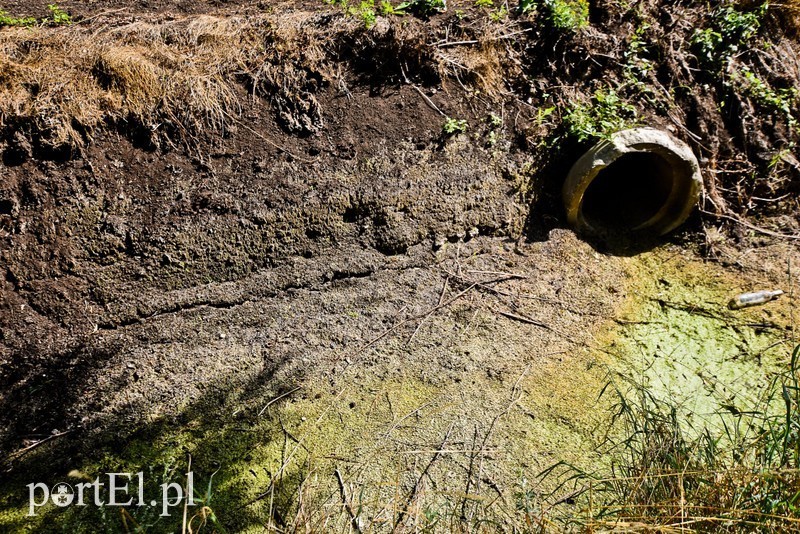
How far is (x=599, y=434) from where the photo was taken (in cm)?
318

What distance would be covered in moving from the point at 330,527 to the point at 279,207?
2043 millimetres

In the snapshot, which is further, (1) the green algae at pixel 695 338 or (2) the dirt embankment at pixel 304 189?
(1) the green algae at pixel 695 338

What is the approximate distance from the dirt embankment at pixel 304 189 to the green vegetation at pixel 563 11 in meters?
0.06

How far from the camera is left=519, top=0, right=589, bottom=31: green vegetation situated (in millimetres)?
4281

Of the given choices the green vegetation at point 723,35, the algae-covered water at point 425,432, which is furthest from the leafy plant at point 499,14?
the algae-covered water at point 425,432

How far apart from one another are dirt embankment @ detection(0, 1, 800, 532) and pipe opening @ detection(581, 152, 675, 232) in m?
0.37

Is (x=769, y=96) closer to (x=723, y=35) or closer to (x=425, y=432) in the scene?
(x=723, y=35)

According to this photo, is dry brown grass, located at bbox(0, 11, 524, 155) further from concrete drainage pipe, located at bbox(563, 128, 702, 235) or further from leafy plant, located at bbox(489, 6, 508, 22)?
concrete drainage pipe, located at bbox(563, 128, 702, 235)

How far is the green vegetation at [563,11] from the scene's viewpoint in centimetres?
428

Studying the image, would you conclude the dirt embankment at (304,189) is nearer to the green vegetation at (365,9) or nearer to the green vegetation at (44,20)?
the green vegetation at (365,9)

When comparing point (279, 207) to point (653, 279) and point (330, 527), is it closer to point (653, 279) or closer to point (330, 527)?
point (330, 527)

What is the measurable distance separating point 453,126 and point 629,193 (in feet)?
5.74

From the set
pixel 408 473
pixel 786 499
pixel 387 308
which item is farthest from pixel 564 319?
pixel 786 499

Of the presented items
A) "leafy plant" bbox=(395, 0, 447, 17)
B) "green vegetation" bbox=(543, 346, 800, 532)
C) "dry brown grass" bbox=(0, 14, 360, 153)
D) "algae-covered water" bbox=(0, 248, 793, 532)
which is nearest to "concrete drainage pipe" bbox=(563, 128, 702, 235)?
"algae-covered water" bbox=(0, 248, 793, 532)
